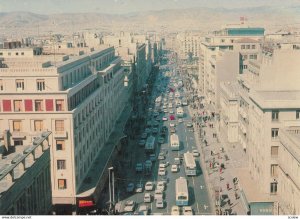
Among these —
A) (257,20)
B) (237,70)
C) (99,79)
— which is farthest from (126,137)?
(257,20)

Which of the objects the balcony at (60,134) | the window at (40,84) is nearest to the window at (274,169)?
the balcony at (60,134)

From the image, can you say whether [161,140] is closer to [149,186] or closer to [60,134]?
[149,186]

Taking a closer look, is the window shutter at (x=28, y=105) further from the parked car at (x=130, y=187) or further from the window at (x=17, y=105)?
the parked car at (x=130, y=187)

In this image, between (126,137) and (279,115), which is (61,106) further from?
(126,137)

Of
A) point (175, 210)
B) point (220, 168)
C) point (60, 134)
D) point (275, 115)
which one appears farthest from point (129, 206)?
point (220, 168)

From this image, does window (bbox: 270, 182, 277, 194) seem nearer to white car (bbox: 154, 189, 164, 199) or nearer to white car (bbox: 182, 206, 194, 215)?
white car (bbox: 182, 206, 194, 215)
